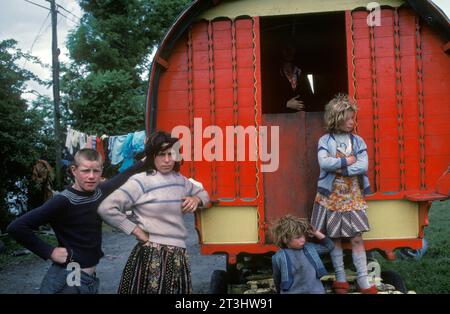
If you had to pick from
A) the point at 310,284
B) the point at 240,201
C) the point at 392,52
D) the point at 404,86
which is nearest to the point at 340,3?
the point at 392,52

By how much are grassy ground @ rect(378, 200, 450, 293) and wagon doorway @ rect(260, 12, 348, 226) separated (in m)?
2.61

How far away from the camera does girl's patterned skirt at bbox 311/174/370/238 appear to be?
3.58 metres

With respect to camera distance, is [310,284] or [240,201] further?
[240,201]

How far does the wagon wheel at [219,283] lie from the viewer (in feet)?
14.4

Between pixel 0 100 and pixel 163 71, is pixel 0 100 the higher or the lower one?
the higher one

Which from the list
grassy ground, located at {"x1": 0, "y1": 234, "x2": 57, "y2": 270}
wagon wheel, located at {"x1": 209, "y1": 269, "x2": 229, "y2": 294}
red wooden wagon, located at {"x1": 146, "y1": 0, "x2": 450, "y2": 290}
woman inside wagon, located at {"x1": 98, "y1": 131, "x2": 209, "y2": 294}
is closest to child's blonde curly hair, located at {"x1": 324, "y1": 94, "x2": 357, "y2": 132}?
red wooden wagon, located at {"x1": 146, "y1": 0, "x2": 450, "y2": 290}

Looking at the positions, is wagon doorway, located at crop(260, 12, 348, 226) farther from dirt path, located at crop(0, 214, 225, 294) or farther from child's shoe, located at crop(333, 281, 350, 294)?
dirt path, located at crop(0, 214, 225, 294)

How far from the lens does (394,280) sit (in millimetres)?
4305

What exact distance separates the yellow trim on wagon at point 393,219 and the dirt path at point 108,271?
9.56 ft

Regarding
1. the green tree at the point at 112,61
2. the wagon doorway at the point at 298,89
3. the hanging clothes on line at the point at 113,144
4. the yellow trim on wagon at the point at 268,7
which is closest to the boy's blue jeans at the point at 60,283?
the wagon doorway at the point at 298,89

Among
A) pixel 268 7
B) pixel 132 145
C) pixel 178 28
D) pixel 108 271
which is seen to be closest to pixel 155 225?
pixel 178 28

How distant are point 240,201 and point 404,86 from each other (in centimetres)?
172

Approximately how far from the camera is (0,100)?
28.2 ft
